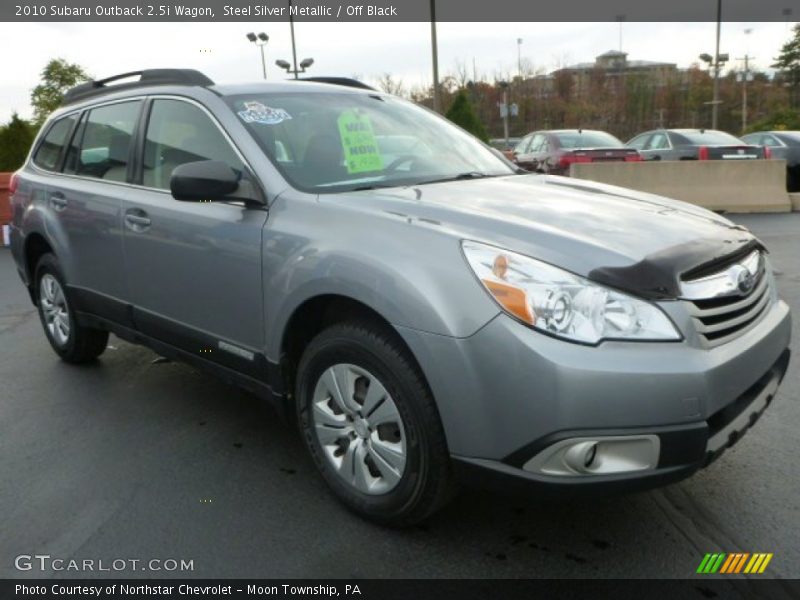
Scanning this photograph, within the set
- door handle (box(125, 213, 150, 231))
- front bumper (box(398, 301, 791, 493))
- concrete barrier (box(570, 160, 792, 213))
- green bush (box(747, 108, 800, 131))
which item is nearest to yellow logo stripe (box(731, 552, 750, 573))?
front bumper (box(398, 301, 791, 493))

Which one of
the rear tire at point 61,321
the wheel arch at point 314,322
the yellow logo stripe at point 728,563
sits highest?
the wheel arch at point 314,322

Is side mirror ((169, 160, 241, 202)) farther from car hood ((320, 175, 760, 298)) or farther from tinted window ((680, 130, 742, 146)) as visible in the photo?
tinted window ((680, 130, 742, 146))

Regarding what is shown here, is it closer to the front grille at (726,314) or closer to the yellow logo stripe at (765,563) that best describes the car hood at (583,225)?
the front grille at (726,314)

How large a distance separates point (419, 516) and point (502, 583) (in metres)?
0.38

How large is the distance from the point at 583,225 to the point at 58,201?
350 centimetres

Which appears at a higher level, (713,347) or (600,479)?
(713,347)

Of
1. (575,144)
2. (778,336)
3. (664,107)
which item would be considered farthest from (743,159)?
→ (664,107)

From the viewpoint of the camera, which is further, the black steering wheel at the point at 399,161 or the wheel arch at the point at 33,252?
the wheel arch at the point at 33,252

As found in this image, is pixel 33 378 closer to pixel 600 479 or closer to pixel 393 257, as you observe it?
pixel 393 257

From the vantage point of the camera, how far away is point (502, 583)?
2500 mm

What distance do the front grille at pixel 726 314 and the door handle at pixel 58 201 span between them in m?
3.81

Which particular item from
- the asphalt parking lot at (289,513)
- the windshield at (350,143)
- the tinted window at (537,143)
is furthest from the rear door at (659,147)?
the windshield at (350,143)

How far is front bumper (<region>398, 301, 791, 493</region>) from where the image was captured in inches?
88.2

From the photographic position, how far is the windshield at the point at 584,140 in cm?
1412
